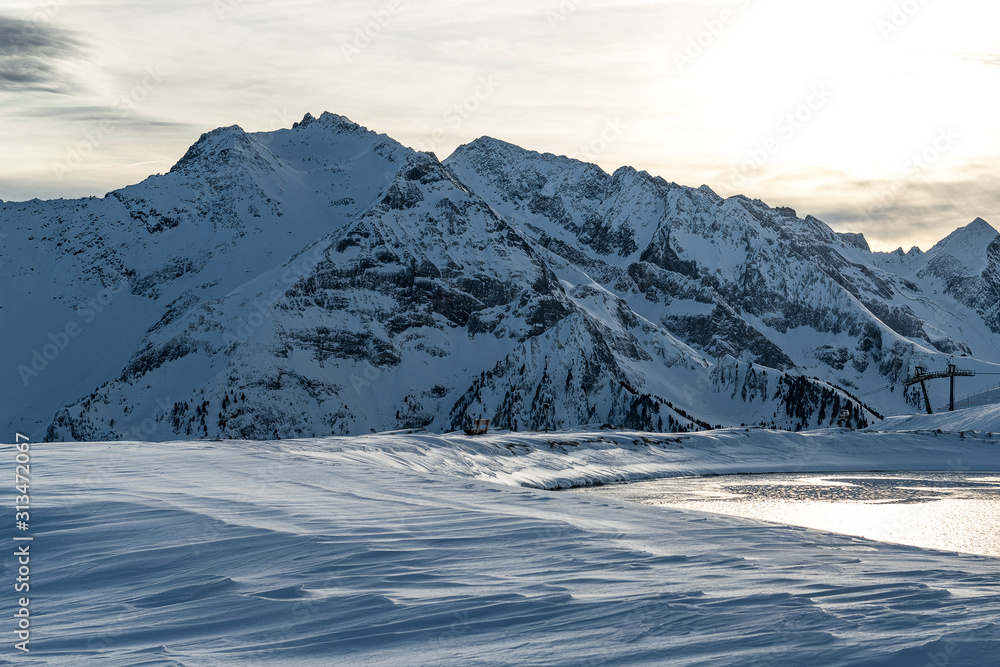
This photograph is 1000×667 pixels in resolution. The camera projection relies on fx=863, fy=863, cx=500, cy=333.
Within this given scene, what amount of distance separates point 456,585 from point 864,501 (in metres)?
37.5

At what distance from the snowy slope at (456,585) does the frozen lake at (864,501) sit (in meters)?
8.52

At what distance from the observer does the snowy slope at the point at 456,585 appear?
1138 centimetres

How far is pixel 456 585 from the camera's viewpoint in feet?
48.1

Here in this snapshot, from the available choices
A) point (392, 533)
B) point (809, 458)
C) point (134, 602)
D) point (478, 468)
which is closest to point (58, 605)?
point (134, 602)

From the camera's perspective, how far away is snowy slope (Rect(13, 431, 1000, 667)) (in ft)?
37.3

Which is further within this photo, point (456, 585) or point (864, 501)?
point (864, 501)

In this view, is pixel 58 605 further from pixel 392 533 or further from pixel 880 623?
pixel 880 623

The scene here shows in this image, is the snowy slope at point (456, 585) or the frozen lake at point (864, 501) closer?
the snowy slope at point (456, 585)

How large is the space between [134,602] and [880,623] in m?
11.3

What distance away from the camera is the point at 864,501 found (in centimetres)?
4594

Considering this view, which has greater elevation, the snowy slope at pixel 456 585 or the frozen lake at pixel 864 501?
the snowy slope at pixel 456 585

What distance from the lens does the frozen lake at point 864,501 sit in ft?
108

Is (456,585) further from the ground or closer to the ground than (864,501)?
further from the ground

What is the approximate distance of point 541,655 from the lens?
1109 centimetres
